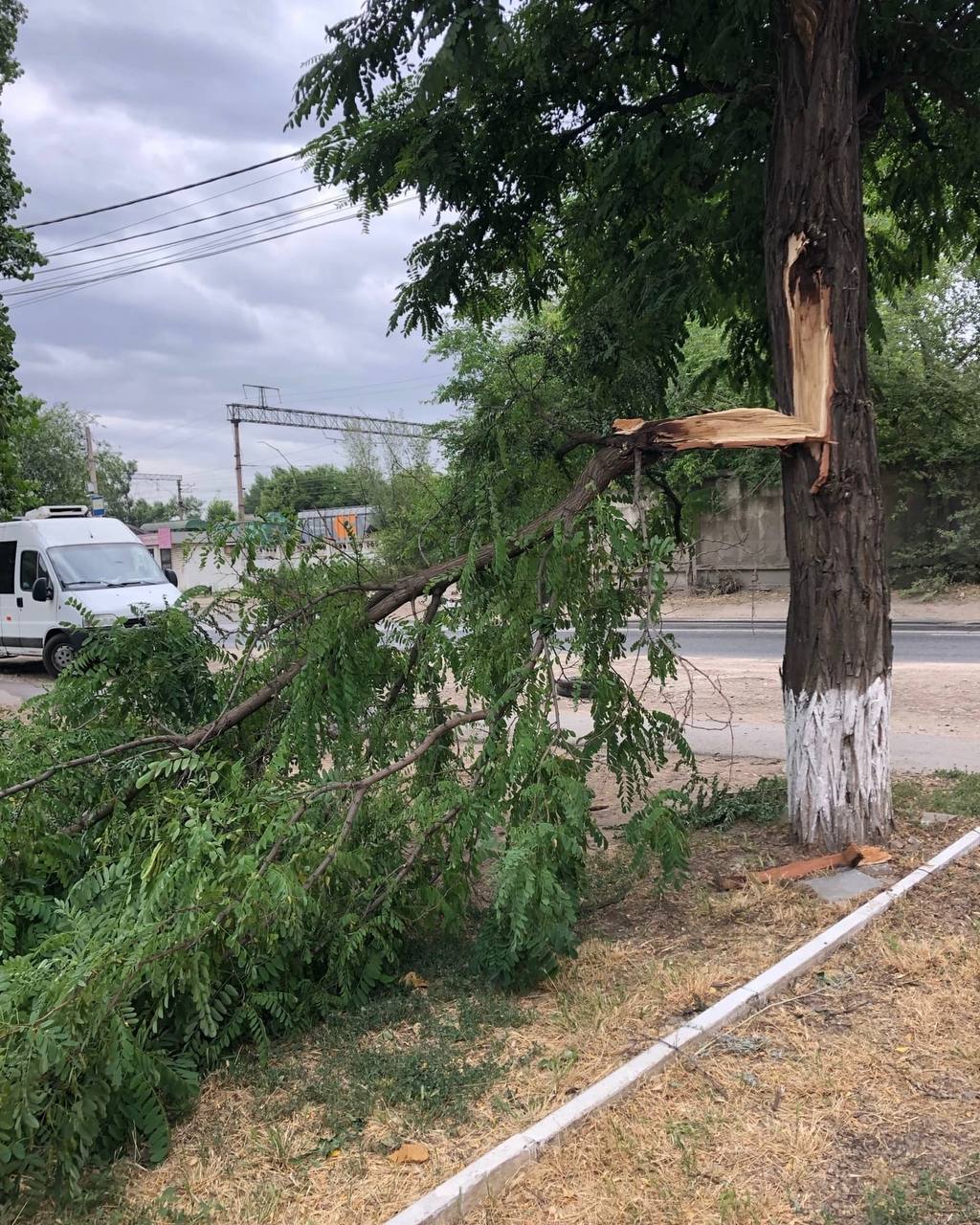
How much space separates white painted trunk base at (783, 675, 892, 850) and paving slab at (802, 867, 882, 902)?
298mm

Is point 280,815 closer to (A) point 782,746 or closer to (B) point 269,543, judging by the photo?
(B) point 269,543

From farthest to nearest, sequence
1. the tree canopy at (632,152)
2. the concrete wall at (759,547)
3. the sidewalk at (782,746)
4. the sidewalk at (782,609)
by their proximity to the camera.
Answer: the concrete wall at (759,547), the sidewalk at (782,609), the sidewalk at (782,746), the tree canopy at (632,152)

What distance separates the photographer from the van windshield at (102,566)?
50.2ft

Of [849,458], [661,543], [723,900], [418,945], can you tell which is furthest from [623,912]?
[849,458]

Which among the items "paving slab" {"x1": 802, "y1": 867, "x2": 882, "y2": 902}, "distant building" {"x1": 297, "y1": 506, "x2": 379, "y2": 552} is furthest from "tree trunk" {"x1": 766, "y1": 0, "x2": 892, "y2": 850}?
"distant building" {"x1": 297, "y1": 506, "x2": 379, "y2": 552}

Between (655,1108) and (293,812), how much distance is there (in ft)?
5.37

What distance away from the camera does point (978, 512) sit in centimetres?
1898

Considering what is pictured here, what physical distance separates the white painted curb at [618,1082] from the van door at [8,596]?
15037 mm

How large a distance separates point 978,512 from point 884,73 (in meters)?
15.0

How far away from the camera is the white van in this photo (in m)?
15.2

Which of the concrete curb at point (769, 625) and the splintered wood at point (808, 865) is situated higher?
the concrete curb at point (769, 625)

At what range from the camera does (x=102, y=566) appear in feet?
51.4

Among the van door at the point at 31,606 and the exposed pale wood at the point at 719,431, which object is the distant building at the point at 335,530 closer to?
→ the exposed pale wood at the point at 719,431

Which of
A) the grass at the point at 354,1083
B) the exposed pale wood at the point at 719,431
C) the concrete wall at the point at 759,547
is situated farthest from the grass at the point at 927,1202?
the concrete wall at the point at 759,547
